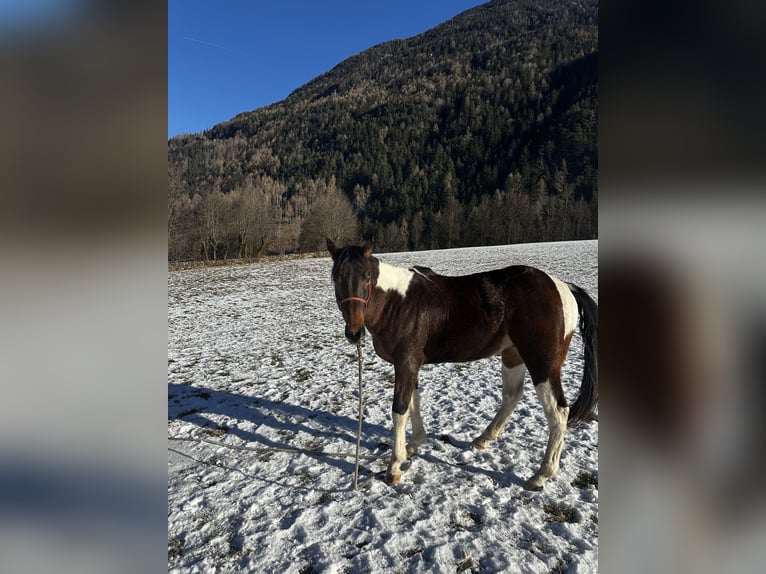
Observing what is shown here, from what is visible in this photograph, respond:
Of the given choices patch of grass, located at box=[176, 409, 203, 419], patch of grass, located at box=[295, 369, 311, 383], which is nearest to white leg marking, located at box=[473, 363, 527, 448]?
patch of grass, located at box=[295, 369, 311, 383]

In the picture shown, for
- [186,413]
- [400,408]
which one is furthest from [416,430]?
[186,413]

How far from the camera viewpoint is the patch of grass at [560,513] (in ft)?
8.09

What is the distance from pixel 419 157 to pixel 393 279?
9139 cm

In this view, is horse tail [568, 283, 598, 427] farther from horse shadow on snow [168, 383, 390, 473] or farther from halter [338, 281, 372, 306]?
horse shadow on snow [168, 383, 390, 473]

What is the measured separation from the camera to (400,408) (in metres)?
2.90

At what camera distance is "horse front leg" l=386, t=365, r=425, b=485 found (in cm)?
290

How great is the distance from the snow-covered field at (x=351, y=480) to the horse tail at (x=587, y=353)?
1.62 ft

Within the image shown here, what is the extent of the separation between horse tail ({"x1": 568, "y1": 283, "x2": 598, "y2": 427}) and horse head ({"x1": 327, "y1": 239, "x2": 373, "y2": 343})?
1.60 meters

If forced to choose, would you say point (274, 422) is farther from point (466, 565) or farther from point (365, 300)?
point (466, 565)

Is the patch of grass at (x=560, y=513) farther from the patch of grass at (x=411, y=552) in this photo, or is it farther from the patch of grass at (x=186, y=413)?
the patch of grass at (x=186, y=413)

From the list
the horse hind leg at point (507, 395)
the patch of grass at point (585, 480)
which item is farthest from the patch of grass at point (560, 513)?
the horse hind leg at point (507, 395)

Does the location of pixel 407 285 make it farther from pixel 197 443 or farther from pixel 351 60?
pixel 351 60
